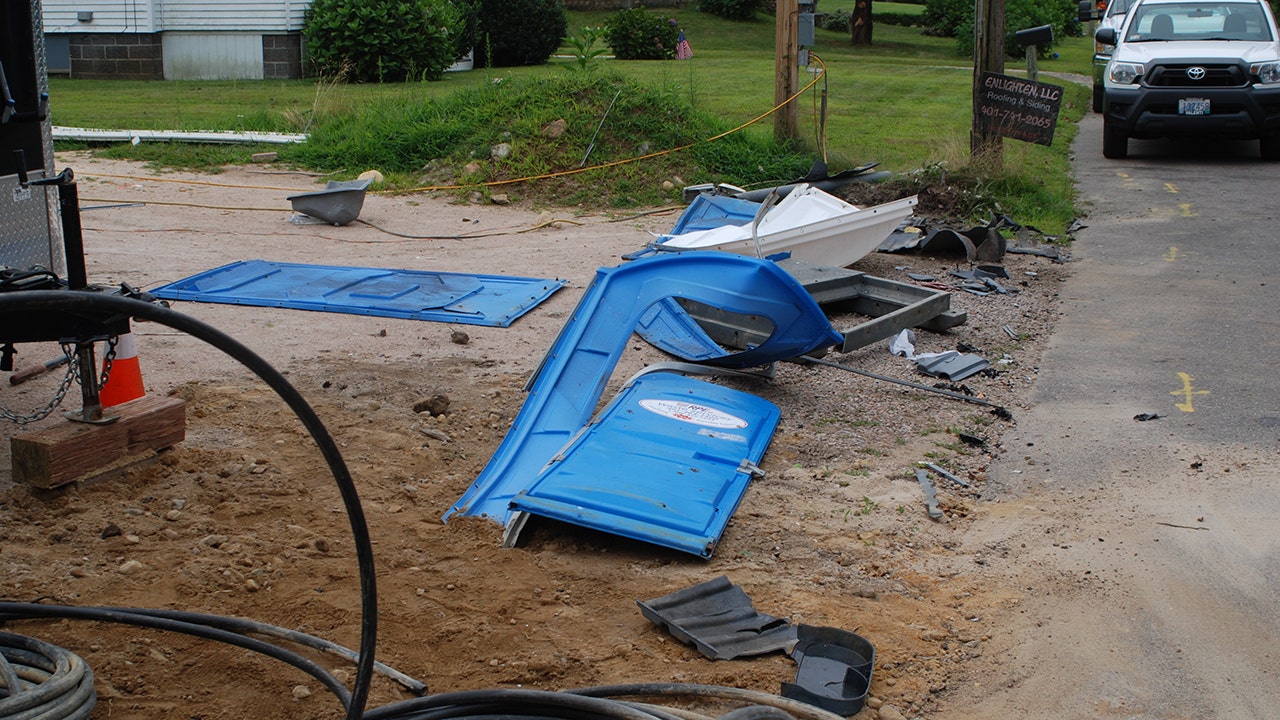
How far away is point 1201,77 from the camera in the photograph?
1300 centimetres

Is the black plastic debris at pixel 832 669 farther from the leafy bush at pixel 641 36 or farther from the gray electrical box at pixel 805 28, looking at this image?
the leafy bush at pixel 641 36

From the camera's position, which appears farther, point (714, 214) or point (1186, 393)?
point (714, 214)

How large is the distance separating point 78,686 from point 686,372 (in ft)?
12.1

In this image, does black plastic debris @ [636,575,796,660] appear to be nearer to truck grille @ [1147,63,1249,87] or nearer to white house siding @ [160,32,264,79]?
truck grille @ [1147,63,1249,87]

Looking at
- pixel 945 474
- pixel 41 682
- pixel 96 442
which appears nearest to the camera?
pixel 41 682

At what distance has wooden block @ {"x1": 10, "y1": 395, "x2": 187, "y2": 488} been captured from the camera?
4.14 metres

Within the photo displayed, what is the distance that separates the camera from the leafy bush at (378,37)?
2081cm

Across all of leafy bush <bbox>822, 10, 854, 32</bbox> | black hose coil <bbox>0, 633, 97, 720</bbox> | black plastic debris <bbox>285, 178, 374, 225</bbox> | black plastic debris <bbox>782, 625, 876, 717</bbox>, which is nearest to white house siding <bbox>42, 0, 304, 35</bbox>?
black plastic debris <bbox>285, 178, 374, 225</bbox>

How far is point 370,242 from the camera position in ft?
31.5

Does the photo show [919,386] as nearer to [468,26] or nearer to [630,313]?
[630,313]

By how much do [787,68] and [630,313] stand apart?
822 centimetres

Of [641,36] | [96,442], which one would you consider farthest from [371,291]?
[641,36]

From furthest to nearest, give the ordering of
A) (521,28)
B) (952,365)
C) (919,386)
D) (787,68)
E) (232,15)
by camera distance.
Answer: (521,28) → (232,15) → (787,68) → (952,365) → (919,386)

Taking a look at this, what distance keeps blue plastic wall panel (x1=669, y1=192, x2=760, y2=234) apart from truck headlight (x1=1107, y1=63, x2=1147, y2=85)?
244 inches
